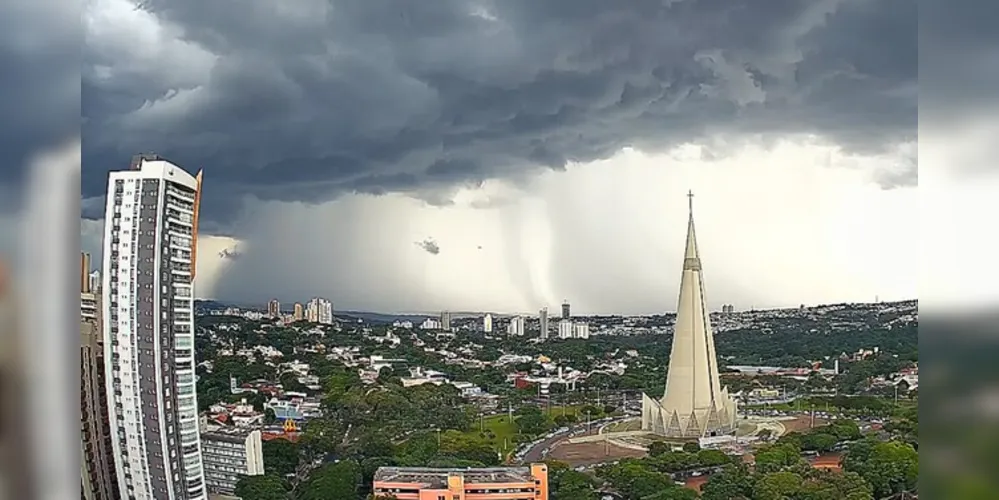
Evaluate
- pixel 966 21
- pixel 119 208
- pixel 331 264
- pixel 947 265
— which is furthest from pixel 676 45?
pixel 119 208

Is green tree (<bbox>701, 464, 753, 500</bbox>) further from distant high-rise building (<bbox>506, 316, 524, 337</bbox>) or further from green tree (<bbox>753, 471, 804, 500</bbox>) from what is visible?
distant high-rise building (<bbox>506, 316, 524, 337</bbox>)

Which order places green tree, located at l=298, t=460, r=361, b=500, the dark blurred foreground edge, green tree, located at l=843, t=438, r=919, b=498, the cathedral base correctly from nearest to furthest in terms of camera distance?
the dark blurred foreground edge → green tree, located at l=843, t=438, r=919, b=498 → the cathedral base → green tree, located at l=298, t=460, r=361, b=500

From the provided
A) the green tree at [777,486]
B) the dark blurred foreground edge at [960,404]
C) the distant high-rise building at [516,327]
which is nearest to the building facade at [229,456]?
the distant high-rise building at [516,327]

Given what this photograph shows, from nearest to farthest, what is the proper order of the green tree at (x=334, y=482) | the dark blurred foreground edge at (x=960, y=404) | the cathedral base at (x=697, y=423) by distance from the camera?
the dark blurred foreground edge at (x=960, y=404) < the cathedral base at (x=697, y=423) < the green tree at (x=334, y=482)

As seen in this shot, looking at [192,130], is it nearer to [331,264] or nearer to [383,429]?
[331,264]

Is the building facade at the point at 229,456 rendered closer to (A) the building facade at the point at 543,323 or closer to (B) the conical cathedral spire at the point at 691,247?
(A) the building facade at the point at 543,323

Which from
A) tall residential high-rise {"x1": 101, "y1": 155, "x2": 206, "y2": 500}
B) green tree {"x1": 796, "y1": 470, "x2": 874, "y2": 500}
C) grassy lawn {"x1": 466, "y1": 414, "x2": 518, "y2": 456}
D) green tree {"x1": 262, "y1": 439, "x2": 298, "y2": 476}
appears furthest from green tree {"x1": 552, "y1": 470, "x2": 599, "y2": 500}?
tall residential high-rise {"x1": 101, "y1": 155, "x2": 206, "y2": 500}
